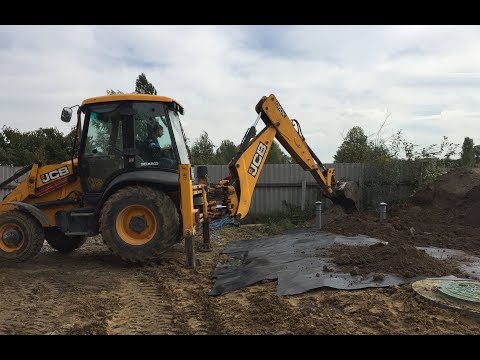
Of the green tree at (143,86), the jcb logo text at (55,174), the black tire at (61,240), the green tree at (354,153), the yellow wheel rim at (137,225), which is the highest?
the green tree at (143,86)

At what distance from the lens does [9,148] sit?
25.0 metres

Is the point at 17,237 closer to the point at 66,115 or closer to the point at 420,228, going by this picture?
the point at 66,115

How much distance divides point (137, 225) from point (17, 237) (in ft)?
6.77

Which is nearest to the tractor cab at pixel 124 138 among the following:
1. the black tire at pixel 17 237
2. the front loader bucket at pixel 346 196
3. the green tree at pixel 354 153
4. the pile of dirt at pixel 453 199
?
the black tire at pixel 17 237

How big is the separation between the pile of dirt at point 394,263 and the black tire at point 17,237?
492cm

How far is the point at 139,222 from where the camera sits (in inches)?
274

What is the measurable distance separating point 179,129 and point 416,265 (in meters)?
4.70

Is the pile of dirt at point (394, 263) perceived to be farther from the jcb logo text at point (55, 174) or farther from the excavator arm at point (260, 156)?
the jcb logo text at point (55, 174)

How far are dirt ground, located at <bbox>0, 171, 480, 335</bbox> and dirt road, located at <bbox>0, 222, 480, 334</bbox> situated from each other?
0.01m

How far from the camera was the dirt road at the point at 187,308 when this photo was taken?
3.89 metres

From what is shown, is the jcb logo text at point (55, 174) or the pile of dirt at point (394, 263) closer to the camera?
the pile of dirt at point (394, 263)

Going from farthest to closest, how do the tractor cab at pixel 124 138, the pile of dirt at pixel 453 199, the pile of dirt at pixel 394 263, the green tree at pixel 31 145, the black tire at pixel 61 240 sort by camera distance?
the green tree at pixel 31 145
the pile of dirt at pixel 453 199
the black tire at pixel 61 240
the tractor cab at pixel 124 138
the pile of dirt at pixel 394 263
